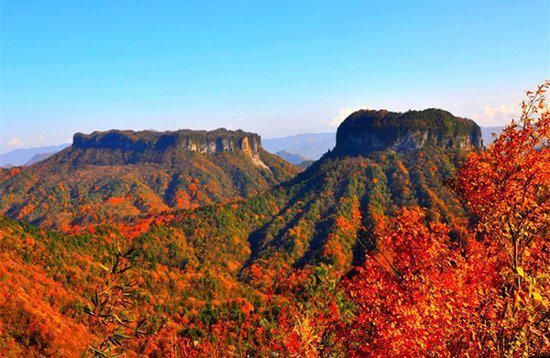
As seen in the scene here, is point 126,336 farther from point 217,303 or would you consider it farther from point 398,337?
point 217,303

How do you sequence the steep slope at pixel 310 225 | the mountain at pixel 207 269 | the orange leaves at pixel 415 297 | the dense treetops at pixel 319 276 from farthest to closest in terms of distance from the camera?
1. the steep slope at pixel 310 225
2. the mountain at pixel 207 269
3. the orange leaves at pixel 415 297
4. the dense treetops at pixel 319 276

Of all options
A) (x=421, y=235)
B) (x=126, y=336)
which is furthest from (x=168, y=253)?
(x=126, y=336)

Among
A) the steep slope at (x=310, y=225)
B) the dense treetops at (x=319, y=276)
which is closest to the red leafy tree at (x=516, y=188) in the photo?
the dense treetops at (x=319, y=276)

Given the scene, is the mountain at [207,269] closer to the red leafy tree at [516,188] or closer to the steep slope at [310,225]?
the steep slope at [310,225]

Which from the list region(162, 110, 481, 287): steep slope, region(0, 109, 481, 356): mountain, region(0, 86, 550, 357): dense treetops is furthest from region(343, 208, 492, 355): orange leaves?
region(162, 110, 481, 287): steep slope

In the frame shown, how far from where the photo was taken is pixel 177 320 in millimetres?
96812

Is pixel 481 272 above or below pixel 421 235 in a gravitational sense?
below

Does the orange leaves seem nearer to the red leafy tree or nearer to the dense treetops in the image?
the dense treetops

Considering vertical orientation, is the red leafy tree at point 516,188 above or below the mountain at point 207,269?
above

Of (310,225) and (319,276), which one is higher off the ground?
(319,276)

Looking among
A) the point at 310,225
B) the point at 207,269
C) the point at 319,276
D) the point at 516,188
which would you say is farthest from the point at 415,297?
the point at 310,225

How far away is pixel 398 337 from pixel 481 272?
746 cm

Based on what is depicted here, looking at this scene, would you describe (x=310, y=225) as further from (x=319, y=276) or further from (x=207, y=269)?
(x=319, y=276)

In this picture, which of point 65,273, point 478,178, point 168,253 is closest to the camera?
point 478,178
